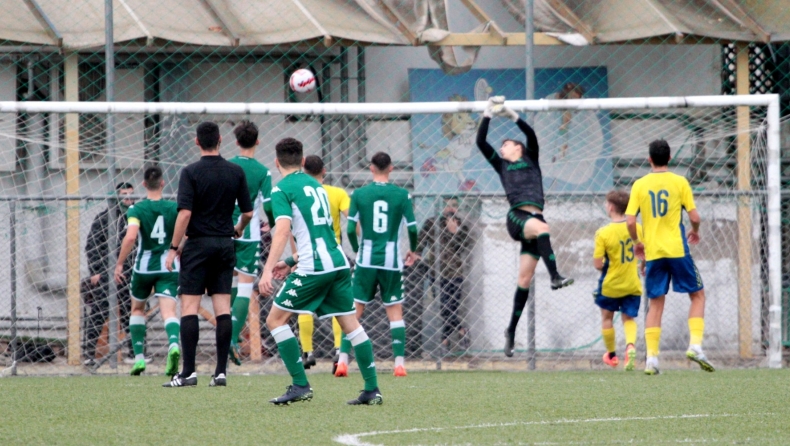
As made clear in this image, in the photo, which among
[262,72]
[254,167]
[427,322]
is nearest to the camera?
[254,167]

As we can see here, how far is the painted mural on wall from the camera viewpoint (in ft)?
42.5

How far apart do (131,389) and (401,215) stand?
3058 millimetres

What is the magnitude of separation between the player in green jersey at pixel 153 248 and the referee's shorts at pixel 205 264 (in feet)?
6.06

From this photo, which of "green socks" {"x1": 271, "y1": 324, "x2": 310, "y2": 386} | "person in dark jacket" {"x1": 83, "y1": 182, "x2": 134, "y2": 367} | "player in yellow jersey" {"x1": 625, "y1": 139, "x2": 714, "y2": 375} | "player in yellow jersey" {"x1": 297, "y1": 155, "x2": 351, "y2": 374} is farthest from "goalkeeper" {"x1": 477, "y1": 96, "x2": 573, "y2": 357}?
"person in dark jacket" {"x1": 83, "y1": 182, "x2": 134, "y2": 367}

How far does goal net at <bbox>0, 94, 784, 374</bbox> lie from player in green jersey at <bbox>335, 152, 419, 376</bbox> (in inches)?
41.0

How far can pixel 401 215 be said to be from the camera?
972cm

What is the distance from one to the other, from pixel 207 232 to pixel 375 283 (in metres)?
2.68

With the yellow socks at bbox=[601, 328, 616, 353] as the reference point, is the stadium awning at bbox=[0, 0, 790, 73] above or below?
above

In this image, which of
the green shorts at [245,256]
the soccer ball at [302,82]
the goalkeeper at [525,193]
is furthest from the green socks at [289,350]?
the soccer ball at [302,82]

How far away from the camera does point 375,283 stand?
973 cm

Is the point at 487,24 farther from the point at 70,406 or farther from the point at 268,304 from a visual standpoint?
the point at 70,406

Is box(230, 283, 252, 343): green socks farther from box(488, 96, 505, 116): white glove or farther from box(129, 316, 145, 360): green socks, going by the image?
box(488, 96, 505, 116): white glove

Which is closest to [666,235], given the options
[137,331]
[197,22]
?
[137,331]

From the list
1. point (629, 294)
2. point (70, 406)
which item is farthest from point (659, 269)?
point (70, 406)
